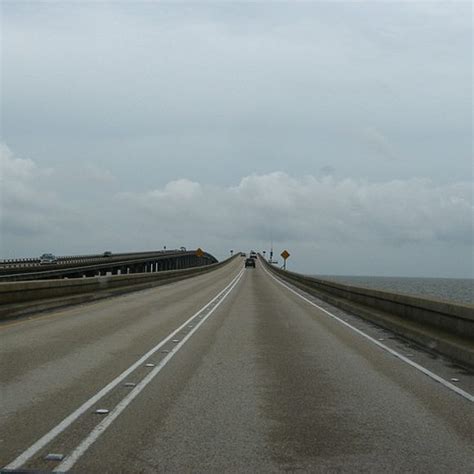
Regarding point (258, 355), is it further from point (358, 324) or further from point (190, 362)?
point (358, 324)

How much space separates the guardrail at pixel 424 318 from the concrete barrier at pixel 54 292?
1107 cm

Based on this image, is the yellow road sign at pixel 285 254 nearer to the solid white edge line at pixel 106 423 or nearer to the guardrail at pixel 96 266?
the guardrail at pixel 96 266

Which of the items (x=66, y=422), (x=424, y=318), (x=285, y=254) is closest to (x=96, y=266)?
(x=285, y=254)

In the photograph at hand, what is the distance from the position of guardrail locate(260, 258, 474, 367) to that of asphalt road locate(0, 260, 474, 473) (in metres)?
1.17

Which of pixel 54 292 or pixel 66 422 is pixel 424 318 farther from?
pixel 54 292

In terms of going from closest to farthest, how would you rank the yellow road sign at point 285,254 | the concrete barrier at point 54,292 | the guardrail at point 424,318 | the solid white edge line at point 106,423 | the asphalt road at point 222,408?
the solid white edge line at point 106,423
the asphalt road at point 222,408
the guardrail at point 424,318
the concrete barrier at point 54,292
the yellow road sign at point 285,254

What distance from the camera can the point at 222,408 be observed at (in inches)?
296

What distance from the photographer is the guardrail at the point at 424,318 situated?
11.3 metres

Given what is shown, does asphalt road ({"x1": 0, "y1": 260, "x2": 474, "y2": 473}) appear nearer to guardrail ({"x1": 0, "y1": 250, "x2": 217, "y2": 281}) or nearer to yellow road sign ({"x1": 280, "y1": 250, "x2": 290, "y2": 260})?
guardrail ({"x1": 0, "y1": 250, "x2": 217, "y2": 281})

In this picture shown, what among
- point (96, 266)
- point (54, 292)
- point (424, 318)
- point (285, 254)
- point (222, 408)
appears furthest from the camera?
point (285, 254)

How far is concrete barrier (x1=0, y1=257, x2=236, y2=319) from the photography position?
59.5 ft

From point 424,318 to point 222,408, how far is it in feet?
27.1

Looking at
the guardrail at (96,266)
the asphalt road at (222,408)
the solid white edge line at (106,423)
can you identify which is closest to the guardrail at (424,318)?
the asphalt road at (222,408)

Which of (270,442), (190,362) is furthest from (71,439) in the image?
(190,362)
